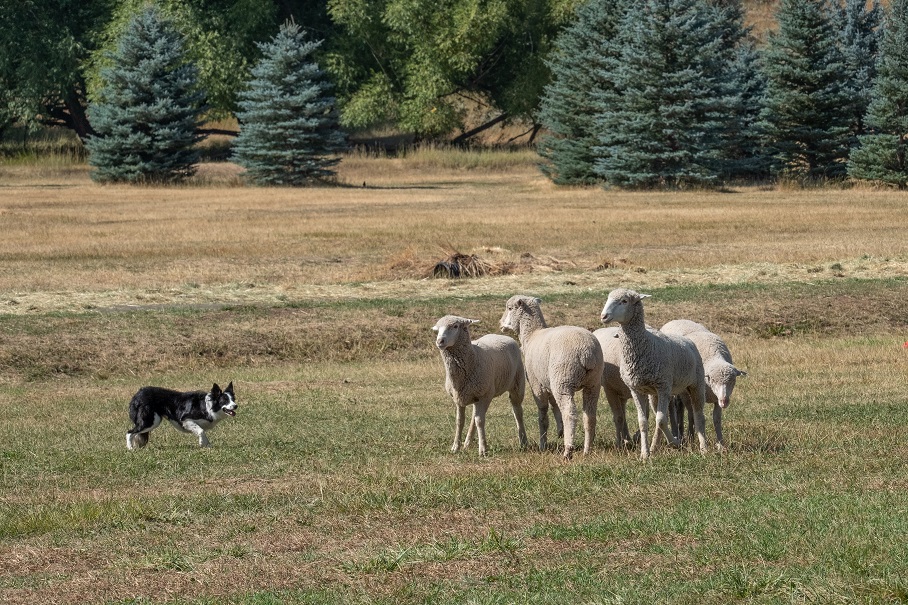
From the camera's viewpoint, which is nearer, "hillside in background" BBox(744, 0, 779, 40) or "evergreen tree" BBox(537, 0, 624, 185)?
"evergreen tree" BBox(537, 0, 624, 185)

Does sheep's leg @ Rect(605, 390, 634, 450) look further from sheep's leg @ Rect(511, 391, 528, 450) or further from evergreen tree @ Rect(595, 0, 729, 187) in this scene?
evergreen tree @ Rect(595, 0, 729, 187)

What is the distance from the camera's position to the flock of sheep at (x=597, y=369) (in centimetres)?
1209

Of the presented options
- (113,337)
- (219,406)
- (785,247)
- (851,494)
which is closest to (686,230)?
(785,247)

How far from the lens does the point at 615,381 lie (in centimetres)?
1322

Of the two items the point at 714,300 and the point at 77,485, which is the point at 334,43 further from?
the point at 77,485

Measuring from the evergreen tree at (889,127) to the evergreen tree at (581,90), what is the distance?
38.8 feet

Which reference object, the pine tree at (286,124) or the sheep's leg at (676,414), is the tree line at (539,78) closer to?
the pine tree at (286,124)

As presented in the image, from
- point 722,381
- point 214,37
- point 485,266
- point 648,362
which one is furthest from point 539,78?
point 648,362

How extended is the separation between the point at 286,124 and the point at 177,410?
51.6 meters

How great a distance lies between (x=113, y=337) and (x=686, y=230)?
22269 mm

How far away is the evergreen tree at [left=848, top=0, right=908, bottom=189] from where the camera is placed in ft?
193

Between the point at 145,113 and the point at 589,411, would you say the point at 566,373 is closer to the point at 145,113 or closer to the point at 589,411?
the point at 589,411

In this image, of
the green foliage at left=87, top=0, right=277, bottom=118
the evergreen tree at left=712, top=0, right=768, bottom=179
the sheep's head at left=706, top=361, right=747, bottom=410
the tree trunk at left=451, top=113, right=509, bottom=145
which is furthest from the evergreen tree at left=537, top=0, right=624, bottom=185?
the sheep's head at left=706, top=361, right=747, bottom=410

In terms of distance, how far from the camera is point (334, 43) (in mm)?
82125
